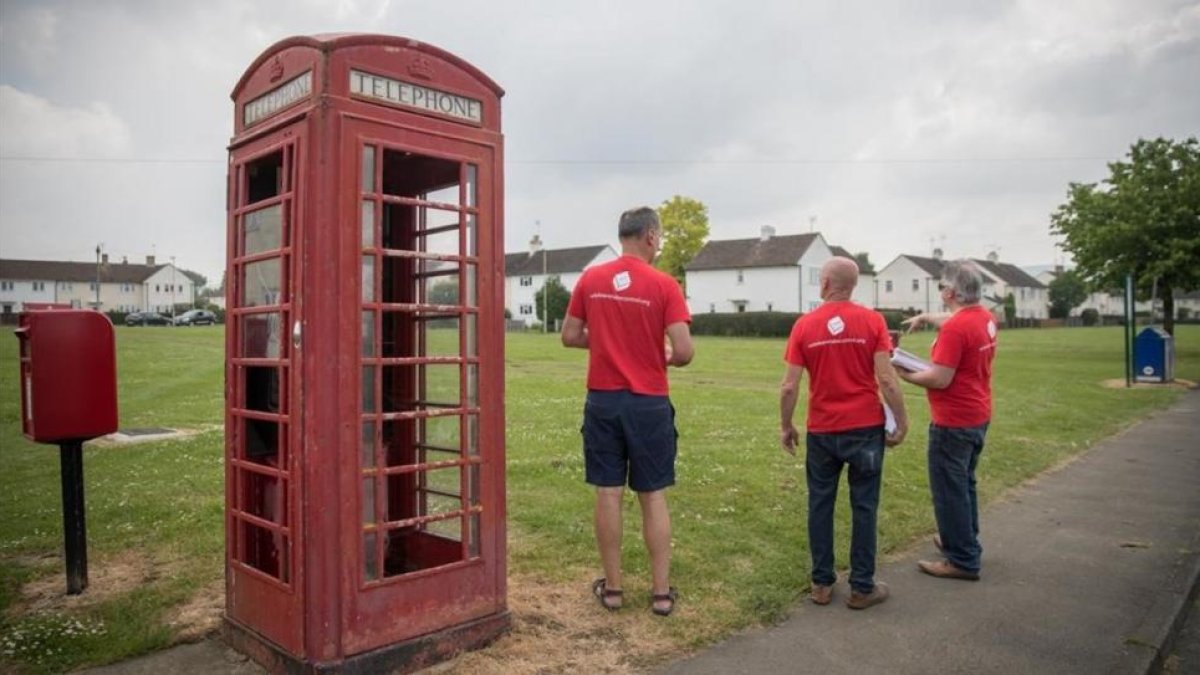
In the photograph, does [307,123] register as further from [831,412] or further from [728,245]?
[728,245]

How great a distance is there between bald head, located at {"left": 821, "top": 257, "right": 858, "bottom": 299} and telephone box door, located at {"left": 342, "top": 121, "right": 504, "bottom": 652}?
6.58 ft

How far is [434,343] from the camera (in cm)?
423

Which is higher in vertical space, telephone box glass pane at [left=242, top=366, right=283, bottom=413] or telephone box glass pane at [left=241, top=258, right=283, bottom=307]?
telephone box glass pane at [left=241, top=258, right=283, bottom=307]

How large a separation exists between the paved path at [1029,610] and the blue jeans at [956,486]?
0.22m

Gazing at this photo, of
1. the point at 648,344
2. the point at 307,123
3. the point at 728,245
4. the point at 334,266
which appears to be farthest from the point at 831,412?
the point at 728,245

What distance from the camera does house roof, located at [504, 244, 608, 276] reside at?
81.7m

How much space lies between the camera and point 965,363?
17.5ft

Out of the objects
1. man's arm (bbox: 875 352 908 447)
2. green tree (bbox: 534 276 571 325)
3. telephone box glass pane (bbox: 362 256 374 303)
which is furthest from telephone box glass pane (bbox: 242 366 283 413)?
green tree (bbox: 534 276 571 325)

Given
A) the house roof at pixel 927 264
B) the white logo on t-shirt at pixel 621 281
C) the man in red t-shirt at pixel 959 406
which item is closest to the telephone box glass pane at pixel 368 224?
the white logo on t-shirt at pixel 621 281

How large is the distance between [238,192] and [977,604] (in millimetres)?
4752

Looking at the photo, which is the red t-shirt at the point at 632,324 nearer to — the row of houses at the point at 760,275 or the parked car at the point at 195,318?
the row of houses at the point at 760,275

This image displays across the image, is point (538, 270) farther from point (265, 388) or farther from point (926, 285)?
point (265, 388)

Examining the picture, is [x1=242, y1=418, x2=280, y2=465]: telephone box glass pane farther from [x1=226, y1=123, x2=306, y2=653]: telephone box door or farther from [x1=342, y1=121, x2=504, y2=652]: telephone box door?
[x1=342, y1=121, x2=504, y2=652]: telephone box door

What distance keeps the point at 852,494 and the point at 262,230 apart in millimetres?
3564
